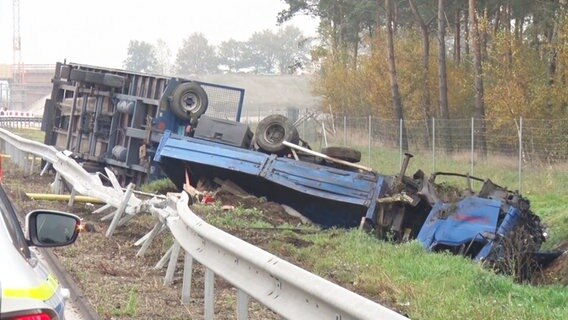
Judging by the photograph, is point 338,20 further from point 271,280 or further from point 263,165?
point 271,280

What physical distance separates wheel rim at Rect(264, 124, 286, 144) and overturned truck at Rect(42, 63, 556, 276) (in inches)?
0.7

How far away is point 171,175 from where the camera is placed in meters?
16.1

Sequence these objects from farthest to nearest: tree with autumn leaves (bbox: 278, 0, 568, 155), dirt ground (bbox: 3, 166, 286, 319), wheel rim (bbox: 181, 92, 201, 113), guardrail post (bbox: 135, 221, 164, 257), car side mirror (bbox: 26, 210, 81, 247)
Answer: tree with autumn leaves (bbox: 278, 0, 568, 155), wheel rim (bbox: 181, 92, 201, 113), guardrail post (bbox: 135, 221, 164, 257), dirt ground (bbox: 3, 166, 286, 319), car side mirror (bbox: 26, 210, 81, 247)

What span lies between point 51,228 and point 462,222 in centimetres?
834

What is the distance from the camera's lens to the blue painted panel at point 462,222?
38.4 feet

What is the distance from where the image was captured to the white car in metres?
2.86

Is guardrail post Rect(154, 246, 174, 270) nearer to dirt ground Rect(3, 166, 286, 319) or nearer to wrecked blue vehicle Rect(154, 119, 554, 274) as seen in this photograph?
dirt ground Rect(3, 166, 286, 319)

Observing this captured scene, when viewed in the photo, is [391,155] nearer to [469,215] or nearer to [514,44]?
[514,44]

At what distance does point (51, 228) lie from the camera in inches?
163

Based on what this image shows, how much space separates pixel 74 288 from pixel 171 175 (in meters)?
8.01

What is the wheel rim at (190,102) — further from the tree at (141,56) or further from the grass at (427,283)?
the tree at (141,56)

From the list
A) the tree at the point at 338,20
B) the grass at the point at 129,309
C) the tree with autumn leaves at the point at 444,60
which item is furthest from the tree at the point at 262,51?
the grass at the point at 129,309

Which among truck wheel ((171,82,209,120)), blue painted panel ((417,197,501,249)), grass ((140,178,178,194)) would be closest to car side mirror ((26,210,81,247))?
blue painted panel ((417,197,501,249))

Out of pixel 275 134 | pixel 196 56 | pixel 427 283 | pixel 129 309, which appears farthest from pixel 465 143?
pixel 196 56
